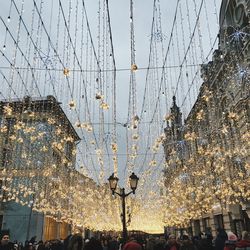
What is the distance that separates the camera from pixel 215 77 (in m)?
21.4

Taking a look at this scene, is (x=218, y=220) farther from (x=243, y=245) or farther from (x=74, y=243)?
(x=74, y=243)

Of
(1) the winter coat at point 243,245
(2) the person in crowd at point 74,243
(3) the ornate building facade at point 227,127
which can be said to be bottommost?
(1) the winter coat at point 243,245

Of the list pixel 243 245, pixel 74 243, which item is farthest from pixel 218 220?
pixel 74 243

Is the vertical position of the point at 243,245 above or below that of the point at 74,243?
below

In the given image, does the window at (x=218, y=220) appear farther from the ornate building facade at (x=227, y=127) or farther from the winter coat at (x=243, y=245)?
the winter coat at (x=243, y=245)

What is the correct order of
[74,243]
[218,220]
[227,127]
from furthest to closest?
[218,220]
[227,127]
[74,243]

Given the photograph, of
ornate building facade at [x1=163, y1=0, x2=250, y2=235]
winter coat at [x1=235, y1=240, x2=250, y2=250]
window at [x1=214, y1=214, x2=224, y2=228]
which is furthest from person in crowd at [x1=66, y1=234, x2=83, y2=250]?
window at [x1=214, y1=214, x2=224, y2=228]

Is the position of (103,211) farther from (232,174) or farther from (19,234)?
(232,174)

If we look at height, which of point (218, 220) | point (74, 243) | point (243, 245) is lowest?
point (243, 245)

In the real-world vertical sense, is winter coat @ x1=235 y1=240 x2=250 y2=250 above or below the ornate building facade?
below

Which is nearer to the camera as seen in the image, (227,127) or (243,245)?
(243,245)

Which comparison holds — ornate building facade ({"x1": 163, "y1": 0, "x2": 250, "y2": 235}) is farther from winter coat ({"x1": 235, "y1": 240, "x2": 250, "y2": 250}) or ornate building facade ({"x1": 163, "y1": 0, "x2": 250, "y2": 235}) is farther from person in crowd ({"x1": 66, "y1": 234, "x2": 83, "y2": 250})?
person in crowd ({"x1": 66, "y1": 234, "x2": 83, "y2": 250})

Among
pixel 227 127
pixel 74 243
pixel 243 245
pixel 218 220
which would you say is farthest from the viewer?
pixel 218 220

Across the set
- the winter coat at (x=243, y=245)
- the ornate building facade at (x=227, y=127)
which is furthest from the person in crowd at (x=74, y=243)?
the ornate building facade at (x=227, y=127)
